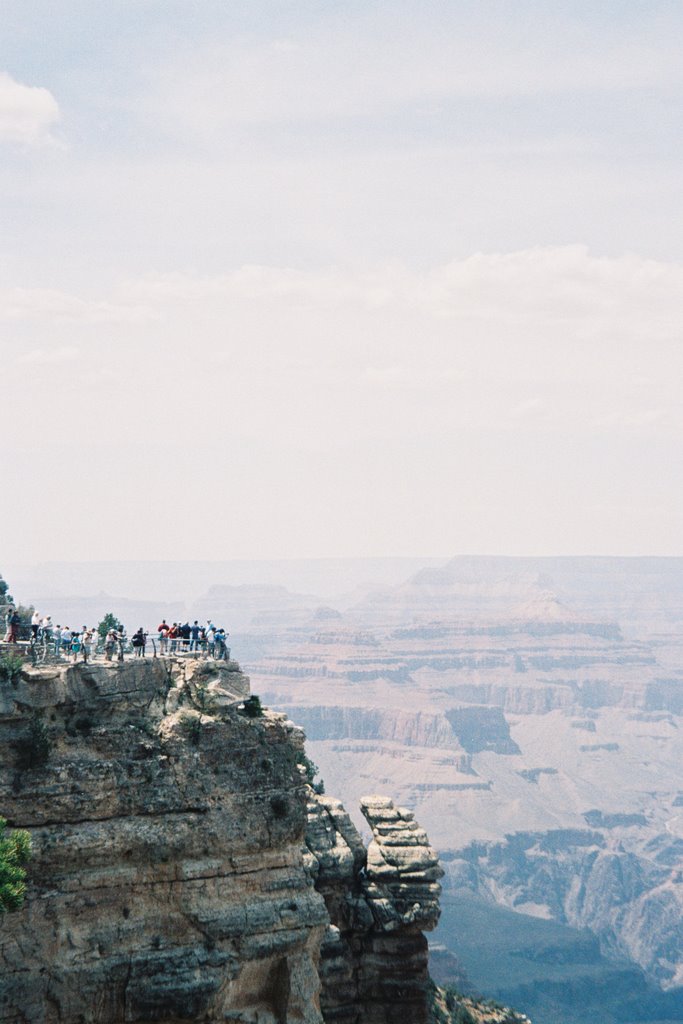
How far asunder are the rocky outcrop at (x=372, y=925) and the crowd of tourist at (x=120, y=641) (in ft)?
61.0

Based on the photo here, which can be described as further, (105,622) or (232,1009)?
(105,622)

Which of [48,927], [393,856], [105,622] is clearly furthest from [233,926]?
[105,622]

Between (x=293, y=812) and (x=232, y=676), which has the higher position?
(x=232, y=676)

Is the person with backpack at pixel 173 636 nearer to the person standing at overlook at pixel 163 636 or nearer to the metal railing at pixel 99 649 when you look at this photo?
the metal railing at pixel 99 649

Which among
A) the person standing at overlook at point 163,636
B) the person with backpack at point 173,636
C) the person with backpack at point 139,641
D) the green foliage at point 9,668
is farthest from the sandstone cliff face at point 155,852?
the person with backpack at point 173,636

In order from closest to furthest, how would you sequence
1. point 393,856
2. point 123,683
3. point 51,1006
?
point 51,1006 → point 123,683 → point 393,856

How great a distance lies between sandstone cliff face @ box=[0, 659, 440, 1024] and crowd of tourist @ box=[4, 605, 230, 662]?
5.63 ft

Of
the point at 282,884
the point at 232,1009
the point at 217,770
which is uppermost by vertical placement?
the point at 217,770

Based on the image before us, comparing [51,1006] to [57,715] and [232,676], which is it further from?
[232,676]

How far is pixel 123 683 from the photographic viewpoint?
2208 inches

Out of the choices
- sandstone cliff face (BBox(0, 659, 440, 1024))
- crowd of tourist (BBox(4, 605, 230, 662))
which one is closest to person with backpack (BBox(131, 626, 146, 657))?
crowd of tourist (BBox(4, 605, 230, 662))

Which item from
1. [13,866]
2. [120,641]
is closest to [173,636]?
[120,641]

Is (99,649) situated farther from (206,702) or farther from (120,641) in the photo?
(206,702)

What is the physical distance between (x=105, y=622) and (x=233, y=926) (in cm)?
3620
